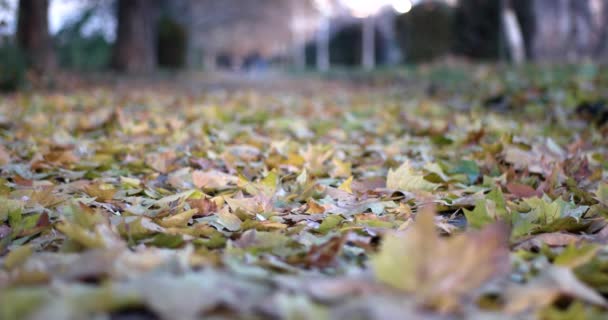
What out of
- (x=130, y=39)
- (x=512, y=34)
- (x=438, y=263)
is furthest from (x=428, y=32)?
(x=438, y=263)

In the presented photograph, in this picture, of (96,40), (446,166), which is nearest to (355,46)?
(96,40)

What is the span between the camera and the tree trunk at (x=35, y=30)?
27.1 feet

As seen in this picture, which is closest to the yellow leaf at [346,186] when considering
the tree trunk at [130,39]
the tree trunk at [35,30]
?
the tree trunk at [35,30]

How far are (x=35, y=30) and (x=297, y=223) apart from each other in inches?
312

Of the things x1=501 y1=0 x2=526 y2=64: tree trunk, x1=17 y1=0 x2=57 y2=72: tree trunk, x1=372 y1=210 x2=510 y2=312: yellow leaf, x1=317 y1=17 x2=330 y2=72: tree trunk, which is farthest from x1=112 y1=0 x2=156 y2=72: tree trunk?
x1=317 y1=17 x2=330 y2=72: tree trunk

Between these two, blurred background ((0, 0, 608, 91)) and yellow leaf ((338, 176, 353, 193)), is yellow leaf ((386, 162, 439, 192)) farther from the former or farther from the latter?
blurred background ((0, 0, 608, 91))

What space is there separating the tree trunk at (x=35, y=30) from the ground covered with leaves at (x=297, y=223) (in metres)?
4.90

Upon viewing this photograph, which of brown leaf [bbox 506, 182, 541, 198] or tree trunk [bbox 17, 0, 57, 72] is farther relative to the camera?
tree trunk [bbox 17, 0, 57, 72]

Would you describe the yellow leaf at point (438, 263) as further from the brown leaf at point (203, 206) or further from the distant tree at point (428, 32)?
the distant tree at point (428, 32)

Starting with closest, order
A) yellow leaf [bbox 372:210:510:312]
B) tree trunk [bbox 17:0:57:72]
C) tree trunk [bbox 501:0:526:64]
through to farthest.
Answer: yellow leaf [bbox 372:210:510:312], tree trunk [bbox 17:0:57:72], tree trunk [bbox 501:0:526:64]

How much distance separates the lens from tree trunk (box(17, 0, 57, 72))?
8.26 metres

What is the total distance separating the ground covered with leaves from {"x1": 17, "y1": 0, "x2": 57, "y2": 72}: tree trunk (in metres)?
4.90

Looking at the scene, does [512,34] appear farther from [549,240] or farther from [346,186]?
[549,240]

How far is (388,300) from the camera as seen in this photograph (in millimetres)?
867
